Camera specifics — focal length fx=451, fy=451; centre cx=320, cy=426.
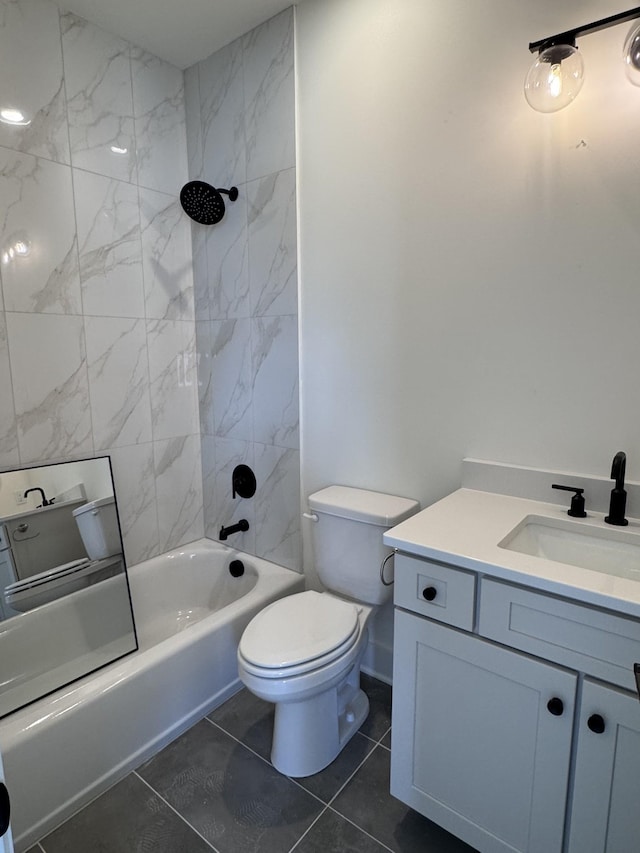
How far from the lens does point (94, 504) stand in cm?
201

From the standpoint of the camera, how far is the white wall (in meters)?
1.28

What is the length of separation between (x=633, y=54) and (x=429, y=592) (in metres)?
1.35

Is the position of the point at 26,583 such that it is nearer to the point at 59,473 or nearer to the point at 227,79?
the point at 59,473

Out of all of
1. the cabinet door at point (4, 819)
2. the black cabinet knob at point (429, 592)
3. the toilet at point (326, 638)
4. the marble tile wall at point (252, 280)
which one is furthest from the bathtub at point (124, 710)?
the black cabinet knob at point (429, 592)

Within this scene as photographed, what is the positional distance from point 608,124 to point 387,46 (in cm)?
85

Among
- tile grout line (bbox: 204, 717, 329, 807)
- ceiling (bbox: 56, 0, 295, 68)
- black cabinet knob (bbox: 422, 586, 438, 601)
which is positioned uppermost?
ceiling (bbox: 56, 0, 295, 68)

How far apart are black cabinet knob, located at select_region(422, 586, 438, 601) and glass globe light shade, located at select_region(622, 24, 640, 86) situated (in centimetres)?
129

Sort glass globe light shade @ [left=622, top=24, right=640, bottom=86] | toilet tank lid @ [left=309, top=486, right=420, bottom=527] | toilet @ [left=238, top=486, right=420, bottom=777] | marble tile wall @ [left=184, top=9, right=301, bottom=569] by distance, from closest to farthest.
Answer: glass globe light shade @ [left=622, top=24, right=640, bottom=86], toilet @ [left=238, top=486, right=420, bottom=777], toilet tank lid @ [left=309, top=486, right=420, bottom=527], marble tile wall @ [left=184, top=9, right=301, bottom=569]

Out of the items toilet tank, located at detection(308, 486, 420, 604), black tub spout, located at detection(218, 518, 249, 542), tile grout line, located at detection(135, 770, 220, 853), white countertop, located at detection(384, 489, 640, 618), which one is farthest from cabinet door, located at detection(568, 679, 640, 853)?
black tub spout, located at detection(218, 518, 249, 542)

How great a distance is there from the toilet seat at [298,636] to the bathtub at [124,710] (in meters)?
0.32

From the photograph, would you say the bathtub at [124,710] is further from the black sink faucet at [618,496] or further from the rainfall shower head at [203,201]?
the rainfall shower head at [203,201]

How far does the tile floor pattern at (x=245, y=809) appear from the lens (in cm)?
129

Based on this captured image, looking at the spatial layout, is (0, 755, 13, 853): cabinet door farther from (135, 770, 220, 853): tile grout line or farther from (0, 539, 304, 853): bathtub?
(135, 770, 220, 853): tile grout line

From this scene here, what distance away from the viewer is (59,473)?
6.25 feet
